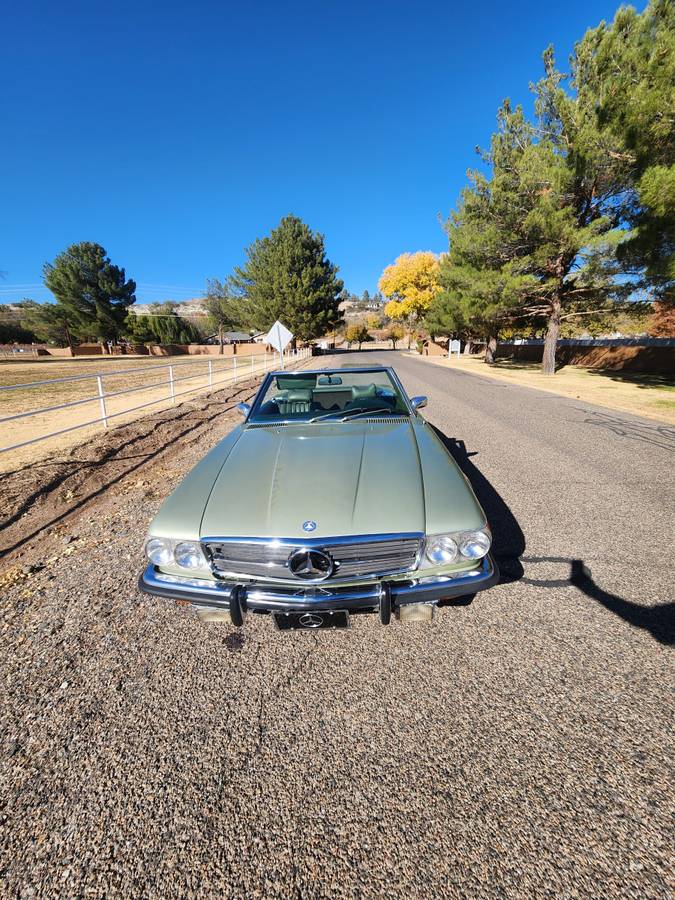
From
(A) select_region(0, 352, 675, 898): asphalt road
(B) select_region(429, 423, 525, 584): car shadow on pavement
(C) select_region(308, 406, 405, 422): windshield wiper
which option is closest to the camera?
(A) select_region(0, 352, 675, 898): asphalt road

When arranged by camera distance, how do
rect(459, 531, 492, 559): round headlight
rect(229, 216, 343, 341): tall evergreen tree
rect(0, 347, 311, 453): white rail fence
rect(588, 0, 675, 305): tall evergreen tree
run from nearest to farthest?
1. rect(459, 531, 492, 559): round headlight
2. rect(0, 347, 311, 453): white rail fence
3. rect(588, 0, 675, 305): tall evergreen tree
4. rect(229, 216, 343, 341): tall evergreen tree

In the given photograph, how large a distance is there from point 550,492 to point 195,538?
3.82 m

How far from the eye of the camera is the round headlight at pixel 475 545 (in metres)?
1.89

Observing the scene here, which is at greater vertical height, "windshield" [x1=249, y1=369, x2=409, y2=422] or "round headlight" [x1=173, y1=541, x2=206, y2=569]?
"windshield" [x1=249, y1=369, x2=409, y2=422]

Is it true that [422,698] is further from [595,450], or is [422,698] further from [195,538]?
[595,450]

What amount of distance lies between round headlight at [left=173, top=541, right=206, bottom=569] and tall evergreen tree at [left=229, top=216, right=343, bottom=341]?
135 ft

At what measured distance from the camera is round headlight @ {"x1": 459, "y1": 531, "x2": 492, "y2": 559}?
1892mm

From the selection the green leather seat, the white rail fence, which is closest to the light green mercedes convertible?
A: the green leather seat

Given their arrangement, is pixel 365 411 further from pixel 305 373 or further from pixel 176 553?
pixel 176 553

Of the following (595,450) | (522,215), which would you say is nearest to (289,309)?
(522,215)

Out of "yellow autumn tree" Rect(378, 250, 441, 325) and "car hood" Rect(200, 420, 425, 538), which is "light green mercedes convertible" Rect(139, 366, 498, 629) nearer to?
"car hood" Rect(200, 420, 425, 538)

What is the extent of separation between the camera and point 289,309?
4016 centimetres

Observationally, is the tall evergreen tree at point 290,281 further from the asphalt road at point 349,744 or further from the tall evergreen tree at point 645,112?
the asphalt road at point 349,744

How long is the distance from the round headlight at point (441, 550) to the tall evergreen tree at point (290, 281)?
4122cm
